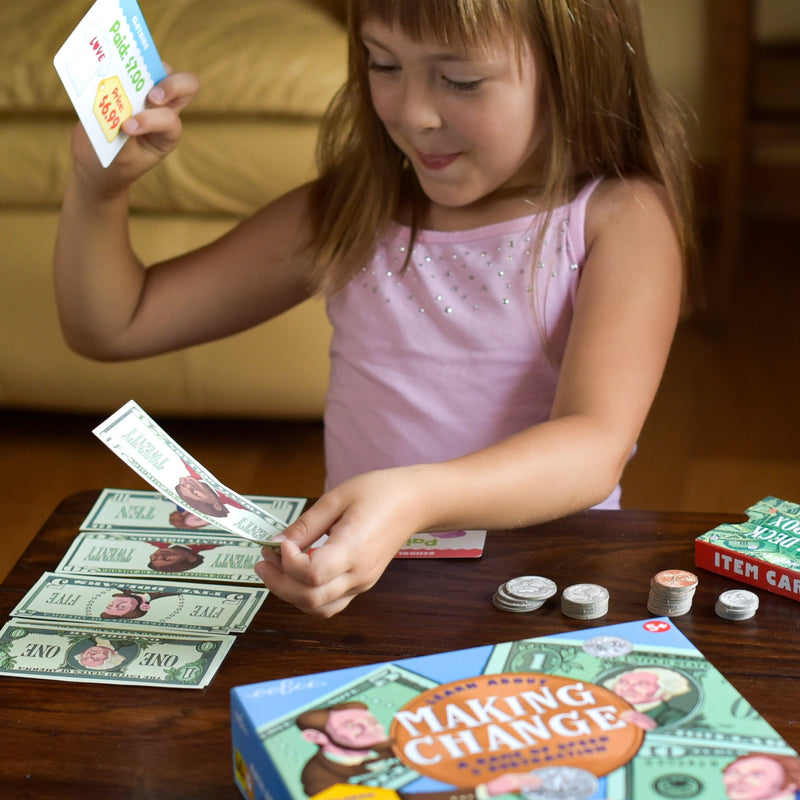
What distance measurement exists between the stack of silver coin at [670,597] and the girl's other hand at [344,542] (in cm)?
16

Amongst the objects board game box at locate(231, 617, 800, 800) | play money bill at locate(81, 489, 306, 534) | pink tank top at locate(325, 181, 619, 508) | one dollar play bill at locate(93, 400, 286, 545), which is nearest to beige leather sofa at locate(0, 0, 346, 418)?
pink tank top at locate(325, 181, 619, 508)

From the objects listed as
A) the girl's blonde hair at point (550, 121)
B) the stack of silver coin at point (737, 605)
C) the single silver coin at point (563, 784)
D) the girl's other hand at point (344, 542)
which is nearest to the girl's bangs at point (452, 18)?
the girl's blonde hair at point (550, 121)

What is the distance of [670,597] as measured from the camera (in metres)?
0.78

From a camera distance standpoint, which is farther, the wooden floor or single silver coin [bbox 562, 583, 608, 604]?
the wooden floor

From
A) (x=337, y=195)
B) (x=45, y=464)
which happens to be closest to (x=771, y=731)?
(x=337, y=195)

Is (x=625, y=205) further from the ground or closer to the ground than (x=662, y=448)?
further from the ground

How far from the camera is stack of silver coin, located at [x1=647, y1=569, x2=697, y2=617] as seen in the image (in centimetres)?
77

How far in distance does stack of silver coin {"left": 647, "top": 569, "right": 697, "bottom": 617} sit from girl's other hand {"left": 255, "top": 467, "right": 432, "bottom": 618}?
0.16 meters

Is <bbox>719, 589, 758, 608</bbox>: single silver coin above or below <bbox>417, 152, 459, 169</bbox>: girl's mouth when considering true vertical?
below

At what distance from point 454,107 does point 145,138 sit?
0.28m

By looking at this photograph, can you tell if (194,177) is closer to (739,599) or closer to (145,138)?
(145,138)

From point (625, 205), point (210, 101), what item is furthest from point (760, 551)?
point (210, 101)

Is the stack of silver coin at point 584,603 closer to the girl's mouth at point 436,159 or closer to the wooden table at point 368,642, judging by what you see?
the wooden table at point 368,642

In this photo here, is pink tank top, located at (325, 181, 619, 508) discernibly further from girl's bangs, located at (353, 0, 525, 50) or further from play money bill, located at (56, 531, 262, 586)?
play money bill, located at (56, 531, 262, 586)
